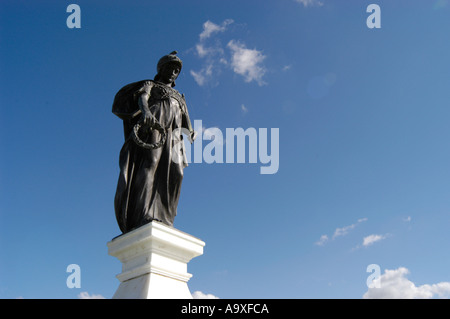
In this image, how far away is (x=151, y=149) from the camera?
21.0 ft

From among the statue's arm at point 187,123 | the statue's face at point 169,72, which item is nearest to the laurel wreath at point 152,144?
the statue's arm at point 187,123

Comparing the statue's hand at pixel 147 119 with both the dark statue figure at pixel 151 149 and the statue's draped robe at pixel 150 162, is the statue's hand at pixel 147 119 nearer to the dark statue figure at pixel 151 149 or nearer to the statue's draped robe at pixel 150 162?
the dark statue figure at pixel 151 149

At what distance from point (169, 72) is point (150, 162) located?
206 centimetres

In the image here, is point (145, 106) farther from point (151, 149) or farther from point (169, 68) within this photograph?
point (169, 68)

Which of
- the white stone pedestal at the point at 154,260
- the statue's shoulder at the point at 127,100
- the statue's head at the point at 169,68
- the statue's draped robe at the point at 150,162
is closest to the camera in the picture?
the white stone pedestal at the point at 154,260

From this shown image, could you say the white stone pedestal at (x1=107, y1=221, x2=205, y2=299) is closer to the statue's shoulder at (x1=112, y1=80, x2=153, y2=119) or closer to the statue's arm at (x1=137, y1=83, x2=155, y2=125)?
the statue's arm at (x1=137, y1=83, x2=155, y2=125)

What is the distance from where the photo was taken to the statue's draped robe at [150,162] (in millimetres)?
6121

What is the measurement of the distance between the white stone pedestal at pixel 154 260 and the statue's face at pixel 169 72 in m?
3.10

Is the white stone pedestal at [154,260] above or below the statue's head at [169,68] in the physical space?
below

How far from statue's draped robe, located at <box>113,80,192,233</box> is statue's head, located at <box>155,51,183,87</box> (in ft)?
0.84
